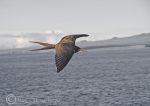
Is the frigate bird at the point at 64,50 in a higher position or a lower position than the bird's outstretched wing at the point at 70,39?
lower

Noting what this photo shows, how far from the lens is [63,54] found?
1195 centimetres

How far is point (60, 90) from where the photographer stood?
113562 millimetres

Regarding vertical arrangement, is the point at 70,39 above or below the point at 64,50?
above

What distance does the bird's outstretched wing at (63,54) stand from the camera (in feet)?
38.5

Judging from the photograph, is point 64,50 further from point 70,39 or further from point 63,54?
point 70,39

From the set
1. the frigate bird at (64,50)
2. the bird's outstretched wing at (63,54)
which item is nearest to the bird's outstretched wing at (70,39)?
the frigate bird at (64,50)

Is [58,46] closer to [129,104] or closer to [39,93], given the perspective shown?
[129,104]

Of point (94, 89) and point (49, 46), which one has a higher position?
point (49, 46)

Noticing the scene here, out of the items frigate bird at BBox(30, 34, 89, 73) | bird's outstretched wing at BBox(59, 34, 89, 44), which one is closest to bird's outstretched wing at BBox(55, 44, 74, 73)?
frigate bird at BBox(30, 34, 89, 73)

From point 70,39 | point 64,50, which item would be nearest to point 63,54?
point 64,50

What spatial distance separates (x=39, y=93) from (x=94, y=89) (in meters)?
15.7

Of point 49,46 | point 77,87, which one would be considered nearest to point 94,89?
point 77,87

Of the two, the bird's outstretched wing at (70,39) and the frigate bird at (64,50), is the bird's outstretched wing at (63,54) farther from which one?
the bird's outstretched wing at (70,39)

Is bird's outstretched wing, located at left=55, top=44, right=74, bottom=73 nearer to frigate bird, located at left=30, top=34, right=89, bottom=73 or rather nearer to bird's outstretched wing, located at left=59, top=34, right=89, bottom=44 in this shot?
frigate bird, located at left=30, top=34, right=89, bottom=73
